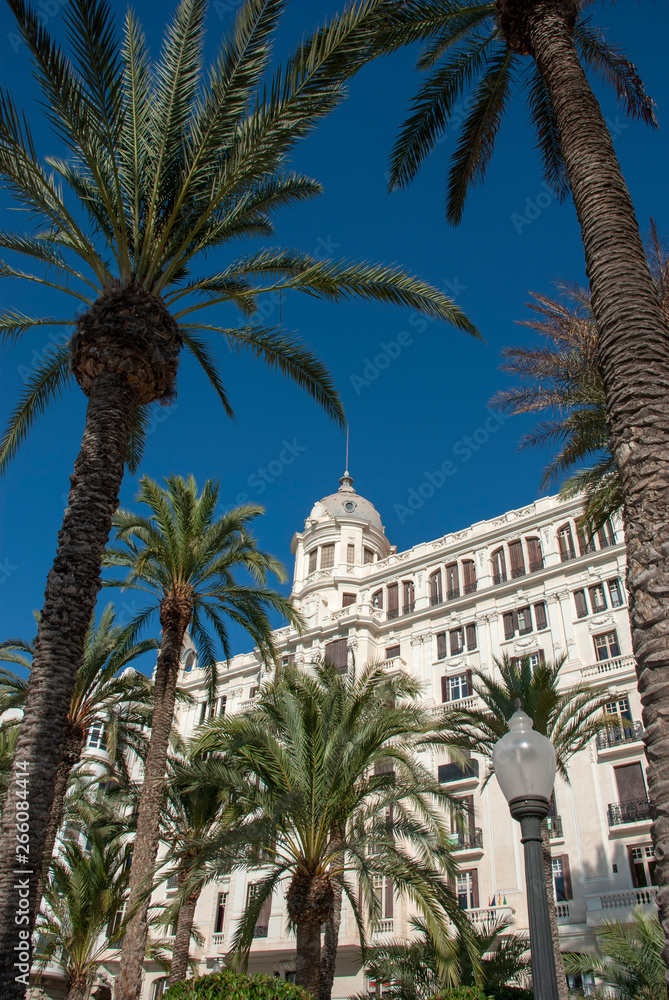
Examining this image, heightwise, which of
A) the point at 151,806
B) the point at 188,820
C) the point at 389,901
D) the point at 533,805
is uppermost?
the point at 188,820

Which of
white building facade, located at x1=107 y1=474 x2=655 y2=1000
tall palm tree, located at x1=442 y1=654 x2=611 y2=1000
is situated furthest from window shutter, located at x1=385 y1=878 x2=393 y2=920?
tall palm tree, located at x1=442 y1=654 x2=611 y2=1000

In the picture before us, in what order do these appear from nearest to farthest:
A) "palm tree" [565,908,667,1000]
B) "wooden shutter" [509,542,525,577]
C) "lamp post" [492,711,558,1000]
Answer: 1. "lamp post" [492,711,558,1000]
2. "palm tree" [565,908,667,1000]
3. "wooden shutter" [509,542,525,577]

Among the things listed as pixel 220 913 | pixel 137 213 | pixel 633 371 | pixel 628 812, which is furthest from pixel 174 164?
pixel 220 913

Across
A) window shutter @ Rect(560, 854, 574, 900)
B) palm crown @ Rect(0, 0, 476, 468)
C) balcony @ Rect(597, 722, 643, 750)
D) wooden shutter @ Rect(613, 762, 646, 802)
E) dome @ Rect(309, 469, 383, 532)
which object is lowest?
window shutter @ Rect(560, 854, 574, 900)

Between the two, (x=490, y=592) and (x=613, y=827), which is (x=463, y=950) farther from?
(x=490, y=592)

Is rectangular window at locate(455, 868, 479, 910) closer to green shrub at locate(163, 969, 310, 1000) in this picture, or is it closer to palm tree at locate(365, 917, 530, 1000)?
palm tree at locate(365, 917, 530, 1000)

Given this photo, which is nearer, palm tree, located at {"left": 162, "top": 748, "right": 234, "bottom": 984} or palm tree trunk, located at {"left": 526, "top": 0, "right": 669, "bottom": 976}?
palm tree trunk, located at {"left": 526, "top": 0, "right": 669, "bottom": 976}

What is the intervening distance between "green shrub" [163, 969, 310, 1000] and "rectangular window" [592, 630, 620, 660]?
66.1 ft

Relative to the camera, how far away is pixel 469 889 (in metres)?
29.5

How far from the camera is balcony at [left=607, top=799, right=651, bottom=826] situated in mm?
26688

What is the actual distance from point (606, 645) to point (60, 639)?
26971mm

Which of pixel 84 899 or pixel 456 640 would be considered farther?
pixel 456 640

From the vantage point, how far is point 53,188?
1191 cm

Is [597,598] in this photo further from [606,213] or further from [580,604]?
[606,213]
